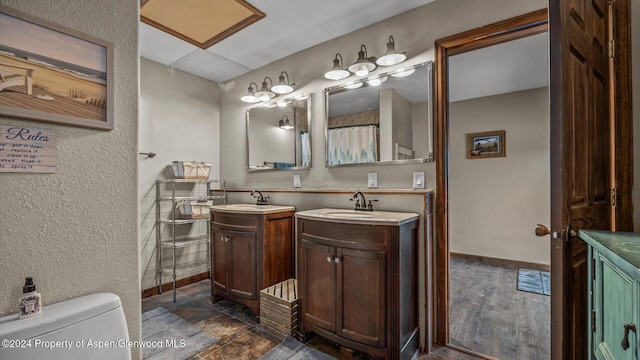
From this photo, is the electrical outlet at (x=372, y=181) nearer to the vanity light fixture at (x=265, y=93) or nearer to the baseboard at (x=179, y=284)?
the vanity light fixture at (x=265, y=93)

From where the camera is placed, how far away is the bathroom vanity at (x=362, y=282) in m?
1.64

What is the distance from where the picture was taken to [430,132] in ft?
6.59

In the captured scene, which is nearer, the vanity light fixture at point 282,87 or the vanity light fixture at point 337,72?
the vanity light fixture at point 337,72

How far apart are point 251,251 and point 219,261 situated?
1.54 feet

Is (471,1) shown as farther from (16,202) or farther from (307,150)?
(16,202)

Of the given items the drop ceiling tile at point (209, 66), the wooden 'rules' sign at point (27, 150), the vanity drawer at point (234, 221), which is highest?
the drop ceiling tile at point (209, 66)

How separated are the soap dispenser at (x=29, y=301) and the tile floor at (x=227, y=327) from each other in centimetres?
133

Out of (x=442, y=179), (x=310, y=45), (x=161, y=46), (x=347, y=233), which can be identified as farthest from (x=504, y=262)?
(x=161, y=46)

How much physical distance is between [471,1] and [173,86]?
2.92 metres

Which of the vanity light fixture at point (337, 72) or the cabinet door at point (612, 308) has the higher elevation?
the vanity light fixture at point (337, 72)

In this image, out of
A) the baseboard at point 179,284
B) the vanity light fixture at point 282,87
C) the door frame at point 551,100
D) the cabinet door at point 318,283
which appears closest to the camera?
the door frame at point 551,100

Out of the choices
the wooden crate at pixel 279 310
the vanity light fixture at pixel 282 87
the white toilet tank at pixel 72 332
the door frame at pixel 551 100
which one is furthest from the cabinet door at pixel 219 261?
the door frame at pixel 551 100

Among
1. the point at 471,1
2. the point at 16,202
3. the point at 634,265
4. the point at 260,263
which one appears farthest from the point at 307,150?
the point at 634,265

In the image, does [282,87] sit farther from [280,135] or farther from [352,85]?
[352,85]
